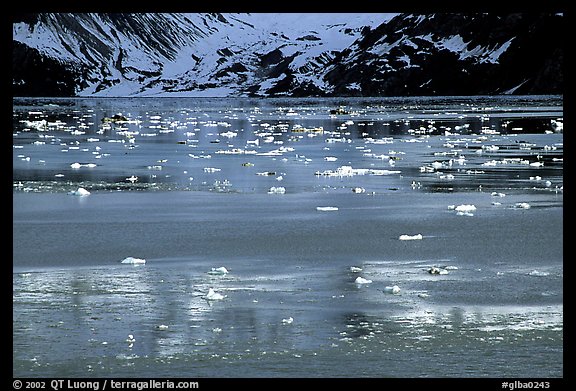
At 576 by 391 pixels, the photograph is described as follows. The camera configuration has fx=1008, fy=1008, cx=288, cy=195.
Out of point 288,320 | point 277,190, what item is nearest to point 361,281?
point 288,320

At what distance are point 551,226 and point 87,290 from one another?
20.6 ft

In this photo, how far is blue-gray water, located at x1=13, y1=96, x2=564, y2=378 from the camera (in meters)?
6.78

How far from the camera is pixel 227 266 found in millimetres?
10008

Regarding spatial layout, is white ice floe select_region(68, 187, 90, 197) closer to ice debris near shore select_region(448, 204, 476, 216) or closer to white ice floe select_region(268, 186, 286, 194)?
white ice floe select_region(268, 186, 286, 194)

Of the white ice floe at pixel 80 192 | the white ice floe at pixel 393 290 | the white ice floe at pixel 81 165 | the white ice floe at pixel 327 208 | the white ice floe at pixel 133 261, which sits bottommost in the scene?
the white ice floe at pixel 393 290

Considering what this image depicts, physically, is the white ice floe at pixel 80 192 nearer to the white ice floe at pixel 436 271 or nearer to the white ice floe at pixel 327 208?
the white ice floe at pixel 327 208

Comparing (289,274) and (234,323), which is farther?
(289,274)

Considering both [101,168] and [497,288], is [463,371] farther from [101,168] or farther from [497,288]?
[101,168]

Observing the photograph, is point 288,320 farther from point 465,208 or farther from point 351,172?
point 351,172

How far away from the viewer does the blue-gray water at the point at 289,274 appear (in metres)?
6.78

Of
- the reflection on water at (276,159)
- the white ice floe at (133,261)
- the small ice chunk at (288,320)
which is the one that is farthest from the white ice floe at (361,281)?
the reflection on water at (276,159)

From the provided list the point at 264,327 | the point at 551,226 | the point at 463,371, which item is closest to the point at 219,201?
the point at 551,226

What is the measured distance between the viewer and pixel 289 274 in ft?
31.3
